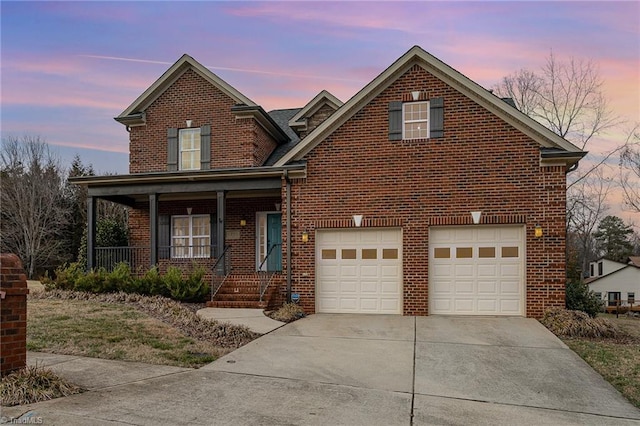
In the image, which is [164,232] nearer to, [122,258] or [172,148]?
[122,258]

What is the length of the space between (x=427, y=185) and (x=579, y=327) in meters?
4.85

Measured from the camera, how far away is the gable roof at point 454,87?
37.8 ft

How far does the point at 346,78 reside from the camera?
20.2 meters

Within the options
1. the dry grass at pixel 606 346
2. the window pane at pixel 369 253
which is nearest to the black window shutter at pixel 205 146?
the window pane at pixel 369 253

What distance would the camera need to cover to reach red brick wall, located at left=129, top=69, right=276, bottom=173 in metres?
16.1

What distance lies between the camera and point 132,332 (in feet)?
29.6

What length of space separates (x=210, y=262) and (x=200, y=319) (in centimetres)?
644

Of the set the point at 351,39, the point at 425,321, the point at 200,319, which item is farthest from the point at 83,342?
the point at 351,39

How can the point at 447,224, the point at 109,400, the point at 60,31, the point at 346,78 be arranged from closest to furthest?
the point at 109,400
the point at 60,31
the point at 447,224
the point at 346,78

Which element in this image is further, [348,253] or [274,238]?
[274,238]

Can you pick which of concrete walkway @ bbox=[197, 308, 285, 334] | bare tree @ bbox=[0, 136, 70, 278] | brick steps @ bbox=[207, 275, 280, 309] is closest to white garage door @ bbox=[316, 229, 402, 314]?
brick steps @ bbox=[207, 275, 280, 309]

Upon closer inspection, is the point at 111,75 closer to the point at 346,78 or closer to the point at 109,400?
the point at 346,78

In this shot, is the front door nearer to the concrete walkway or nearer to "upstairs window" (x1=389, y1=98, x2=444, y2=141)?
the concrete walkway

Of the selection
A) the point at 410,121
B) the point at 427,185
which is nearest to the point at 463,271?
the point at 427,185
